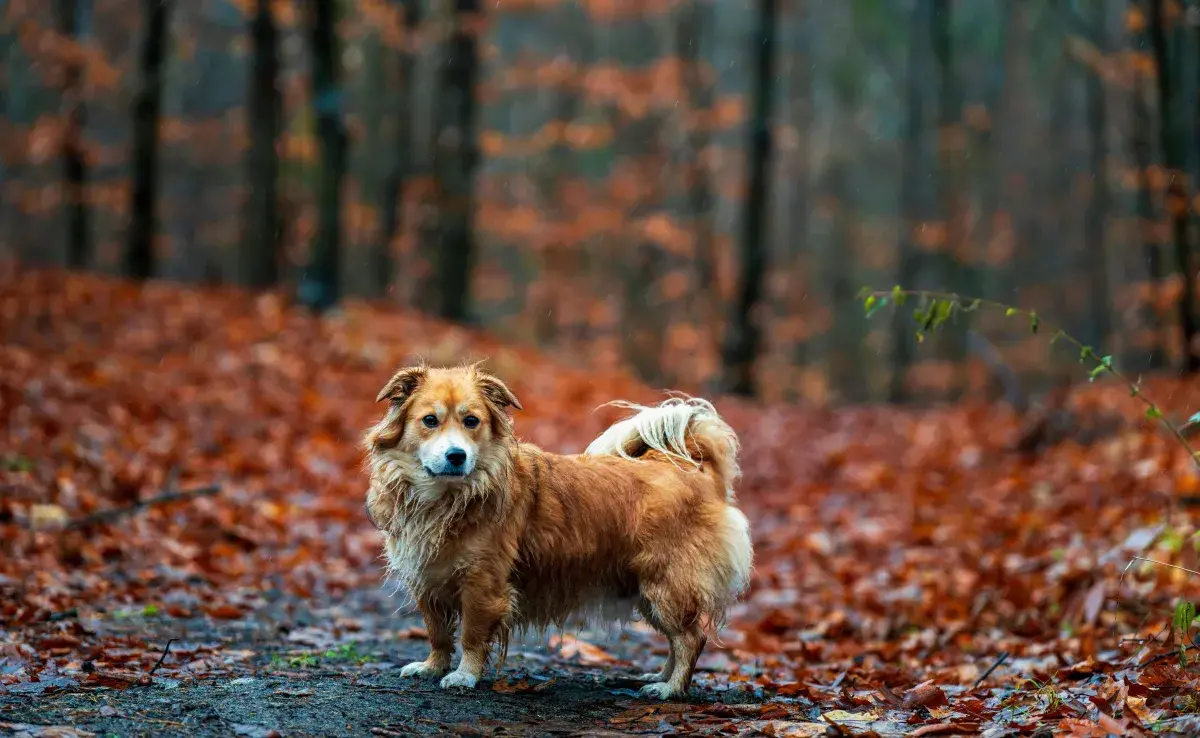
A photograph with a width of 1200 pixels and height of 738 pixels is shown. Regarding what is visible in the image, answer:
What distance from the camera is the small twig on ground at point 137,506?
267 inches

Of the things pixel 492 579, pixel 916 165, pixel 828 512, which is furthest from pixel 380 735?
pixel 916 165

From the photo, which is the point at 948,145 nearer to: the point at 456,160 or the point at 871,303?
the point at 456,160

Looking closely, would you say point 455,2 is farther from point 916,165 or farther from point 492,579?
point 492,579

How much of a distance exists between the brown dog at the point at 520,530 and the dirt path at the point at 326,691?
28cm

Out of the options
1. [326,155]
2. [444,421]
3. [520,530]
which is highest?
[326,155]

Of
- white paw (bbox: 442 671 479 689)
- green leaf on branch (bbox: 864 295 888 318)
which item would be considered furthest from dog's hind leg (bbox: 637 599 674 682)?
green leaf on branch (bbox: 864 295 888 318)

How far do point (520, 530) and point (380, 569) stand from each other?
357 cm

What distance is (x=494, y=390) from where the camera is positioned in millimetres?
4664

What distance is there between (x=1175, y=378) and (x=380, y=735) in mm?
12947

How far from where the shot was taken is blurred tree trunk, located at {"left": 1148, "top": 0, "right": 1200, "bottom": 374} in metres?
12.8

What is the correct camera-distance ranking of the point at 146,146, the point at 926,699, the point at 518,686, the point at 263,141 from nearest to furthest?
the point at 926,699 < the point at 518,686 < the point at 263,141 < the point at 146,146

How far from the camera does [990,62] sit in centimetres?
3616

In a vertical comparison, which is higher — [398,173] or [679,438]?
[398,173]

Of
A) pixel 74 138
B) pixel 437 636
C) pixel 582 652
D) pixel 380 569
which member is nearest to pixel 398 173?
pixel 74 138
